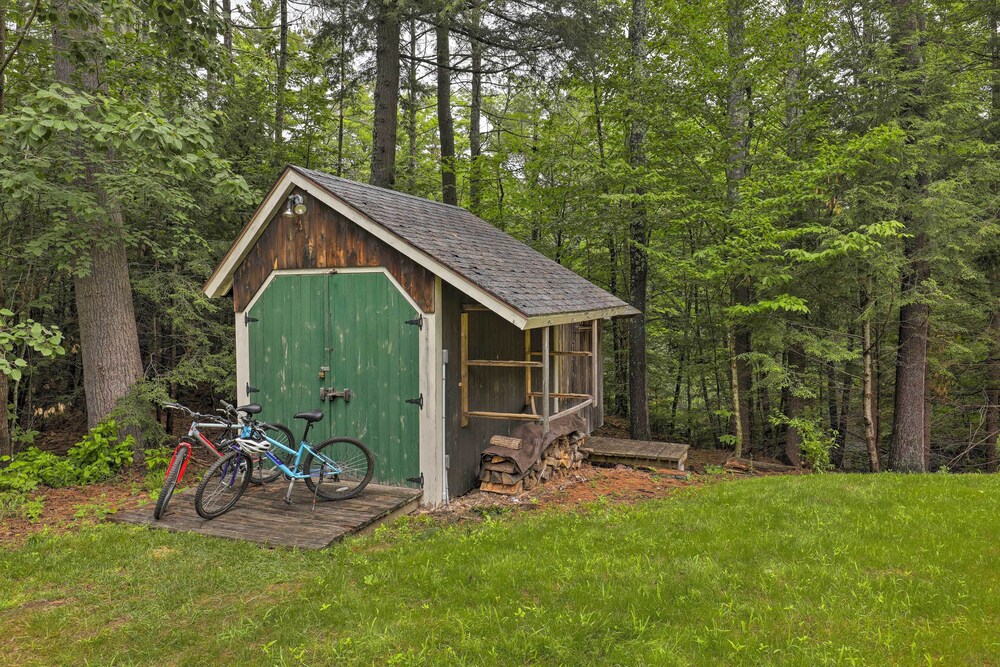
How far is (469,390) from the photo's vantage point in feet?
24.9

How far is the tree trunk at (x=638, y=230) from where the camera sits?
1159cm

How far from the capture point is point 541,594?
4336mm

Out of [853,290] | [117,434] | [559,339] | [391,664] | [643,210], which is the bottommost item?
[391,664]

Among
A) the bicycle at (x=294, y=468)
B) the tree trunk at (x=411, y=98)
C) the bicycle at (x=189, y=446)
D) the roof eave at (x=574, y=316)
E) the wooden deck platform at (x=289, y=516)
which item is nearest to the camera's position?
the wooden deck platform at (x=289, y=516)

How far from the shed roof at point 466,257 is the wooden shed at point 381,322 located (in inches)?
1.1

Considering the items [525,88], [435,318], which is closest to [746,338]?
[525,88]

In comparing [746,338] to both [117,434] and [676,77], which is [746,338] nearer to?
[676,77]

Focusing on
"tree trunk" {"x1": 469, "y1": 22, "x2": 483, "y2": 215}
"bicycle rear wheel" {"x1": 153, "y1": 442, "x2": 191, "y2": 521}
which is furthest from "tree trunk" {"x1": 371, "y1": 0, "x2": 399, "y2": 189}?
"bicycle rear wheel" {"x1": 153, "y1": 442, "x2": 191, "y2": 521}

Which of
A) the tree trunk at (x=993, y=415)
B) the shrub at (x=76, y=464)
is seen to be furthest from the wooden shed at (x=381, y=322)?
the tree trunk at (x=993, y=415)

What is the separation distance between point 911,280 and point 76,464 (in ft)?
43.7

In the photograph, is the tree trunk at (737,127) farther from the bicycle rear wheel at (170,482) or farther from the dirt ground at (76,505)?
the dirt ground at (76,505)

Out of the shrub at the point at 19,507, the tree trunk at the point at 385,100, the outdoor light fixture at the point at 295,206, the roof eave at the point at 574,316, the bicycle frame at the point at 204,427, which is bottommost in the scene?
the shrub at the point at 19,507

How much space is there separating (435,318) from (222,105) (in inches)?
300

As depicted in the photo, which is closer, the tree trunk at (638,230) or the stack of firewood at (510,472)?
the stack of firewood at (510,472)
